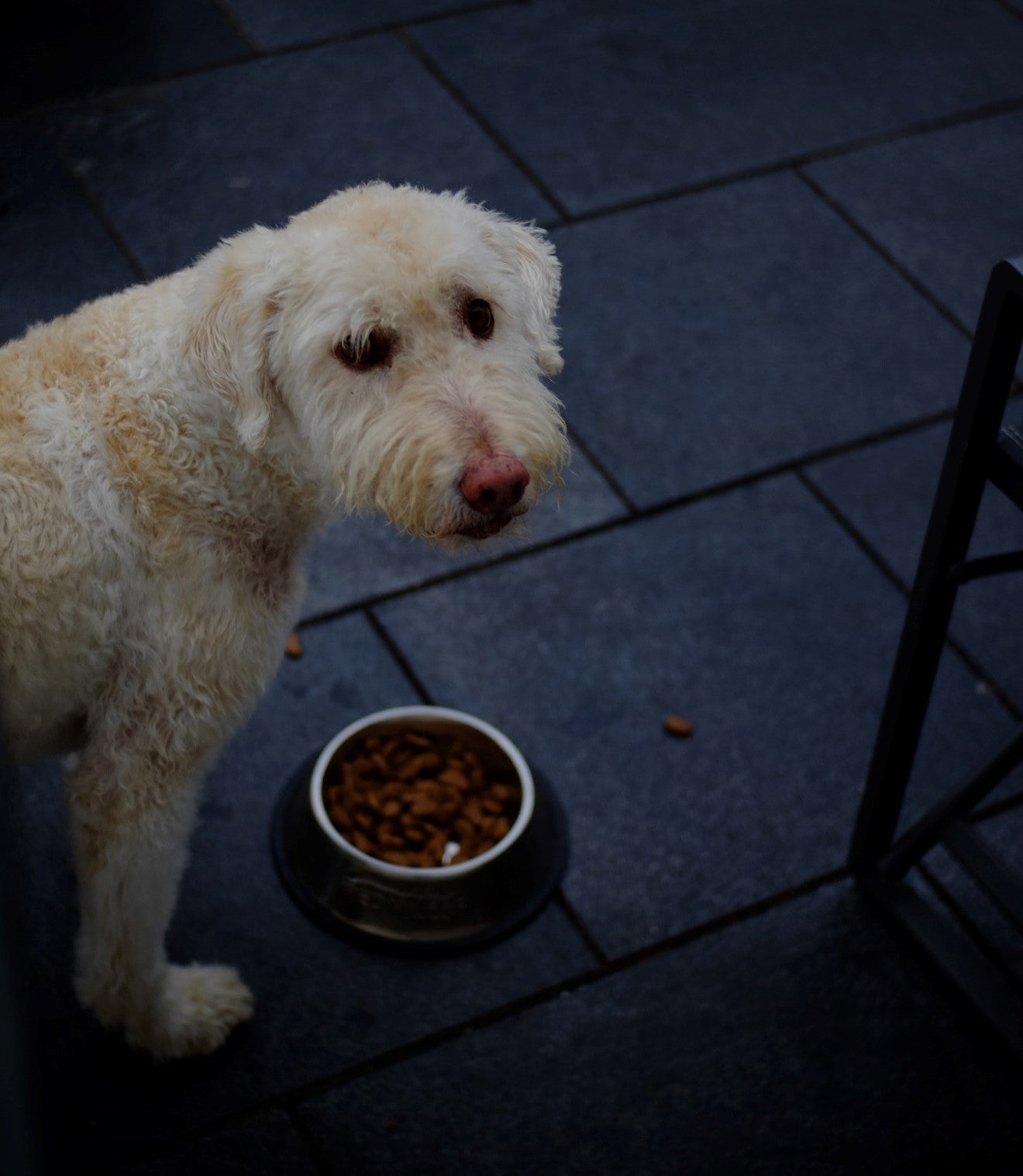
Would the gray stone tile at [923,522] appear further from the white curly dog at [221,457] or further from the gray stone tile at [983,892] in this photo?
the white curly dog at [221,457]

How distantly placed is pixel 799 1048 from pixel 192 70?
11.9ft

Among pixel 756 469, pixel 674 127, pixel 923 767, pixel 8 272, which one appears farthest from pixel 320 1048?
pixel 674 127

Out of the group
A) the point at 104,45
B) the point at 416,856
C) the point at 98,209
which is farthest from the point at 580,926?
the point at 104,45

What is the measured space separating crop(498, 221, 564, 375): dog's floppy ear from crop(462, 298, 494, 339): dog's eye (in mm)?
85

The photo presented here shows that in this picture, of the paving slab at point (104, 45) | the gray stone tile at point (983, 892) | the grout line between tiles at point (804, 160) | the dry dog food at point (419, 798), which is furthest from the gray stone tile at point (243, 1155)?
the paving slab at point (104, 45)

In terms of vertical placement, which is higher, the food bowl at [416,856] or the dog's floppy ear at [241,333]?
the dog's floppy ear at [241,333]

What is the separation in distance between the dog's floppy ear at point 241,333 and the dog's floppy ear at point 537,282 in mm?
364

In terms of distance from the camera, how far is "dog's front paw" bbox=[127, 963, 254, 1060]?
2387 mm

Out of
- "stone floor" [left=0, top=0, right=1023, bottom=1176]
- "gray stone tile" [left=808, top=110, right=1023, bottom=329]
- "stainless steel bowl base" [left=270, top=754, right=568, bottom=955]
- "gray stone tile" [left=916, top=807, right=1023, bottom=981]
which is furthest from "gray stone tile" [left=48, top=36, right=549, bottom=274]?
"gray stone tile" [left=916, top=807, right=1023, bottom=981]

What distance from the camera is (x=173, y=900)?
7.50 feet

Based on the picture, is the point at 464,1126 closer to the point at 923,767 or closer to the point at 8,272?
the point at 923,767

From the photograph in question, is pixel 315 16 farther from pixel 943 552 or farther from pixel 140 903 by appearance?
pixel 140 903

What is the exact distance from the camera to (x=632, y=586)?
10.9ft

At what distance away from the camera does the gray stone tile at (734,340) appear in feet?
12.0
